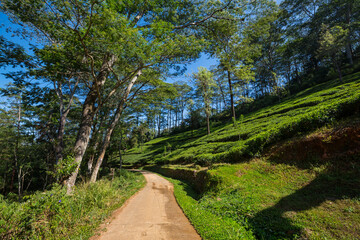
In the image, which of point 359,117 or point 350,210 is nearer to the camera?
point 350,210

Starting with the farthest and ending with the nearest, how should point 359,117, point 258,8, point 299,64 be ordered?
point 299,64, point 258,8, point 359,117

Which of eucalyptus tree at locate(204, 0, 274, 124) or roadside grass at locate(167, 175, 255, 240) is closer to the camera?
roadside grass at locate(167, 175, 255, 240)

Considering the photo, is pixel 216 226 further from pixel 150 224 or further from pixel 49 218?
pixel 49 218

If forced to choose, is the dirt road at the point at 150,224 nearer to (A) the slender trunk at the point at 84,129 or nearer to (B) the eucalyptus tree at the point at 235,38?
(A) the slender trunk at the point at 84,129

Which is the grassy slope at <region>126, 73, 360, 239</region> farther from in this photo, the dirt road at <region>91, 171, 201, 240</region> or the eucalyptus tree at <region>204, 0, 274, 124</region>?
the eucalyptus tree at <region>204, 0, 274, 124</region>

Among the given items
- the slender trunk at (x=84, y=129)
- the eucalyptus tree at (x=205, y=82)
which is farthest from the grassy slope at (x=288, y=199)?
the eucalyptus tree at (x=205, y=82)

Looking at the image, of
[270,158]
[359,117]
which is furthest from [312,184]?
[359,117]

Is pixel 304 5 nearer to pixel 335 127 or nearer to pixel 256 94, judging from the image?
pixel 256 94

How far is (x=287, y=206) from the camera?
3.93m

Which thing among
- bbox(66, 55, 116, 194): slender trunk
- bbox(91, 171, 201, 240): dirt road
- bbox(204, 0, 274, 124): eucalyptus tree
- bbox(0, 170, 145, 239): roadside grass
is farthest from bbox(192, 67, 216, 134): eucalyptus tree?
bbox(0, 170, 145, 239): roadside grass

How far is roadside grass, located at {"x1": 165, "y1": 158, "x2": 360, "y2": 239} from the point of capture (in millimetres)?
3088

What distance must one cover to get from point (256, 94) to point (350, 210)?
2069 inches

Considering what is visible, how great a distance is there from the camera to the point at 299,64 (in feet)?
132

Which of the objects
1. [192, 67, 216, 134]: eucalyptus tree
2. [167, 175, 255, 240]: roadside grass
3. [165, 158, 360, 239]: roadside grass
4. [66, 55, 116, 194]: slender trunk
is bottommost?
[167, 175, 255, 240]: roadside grass
